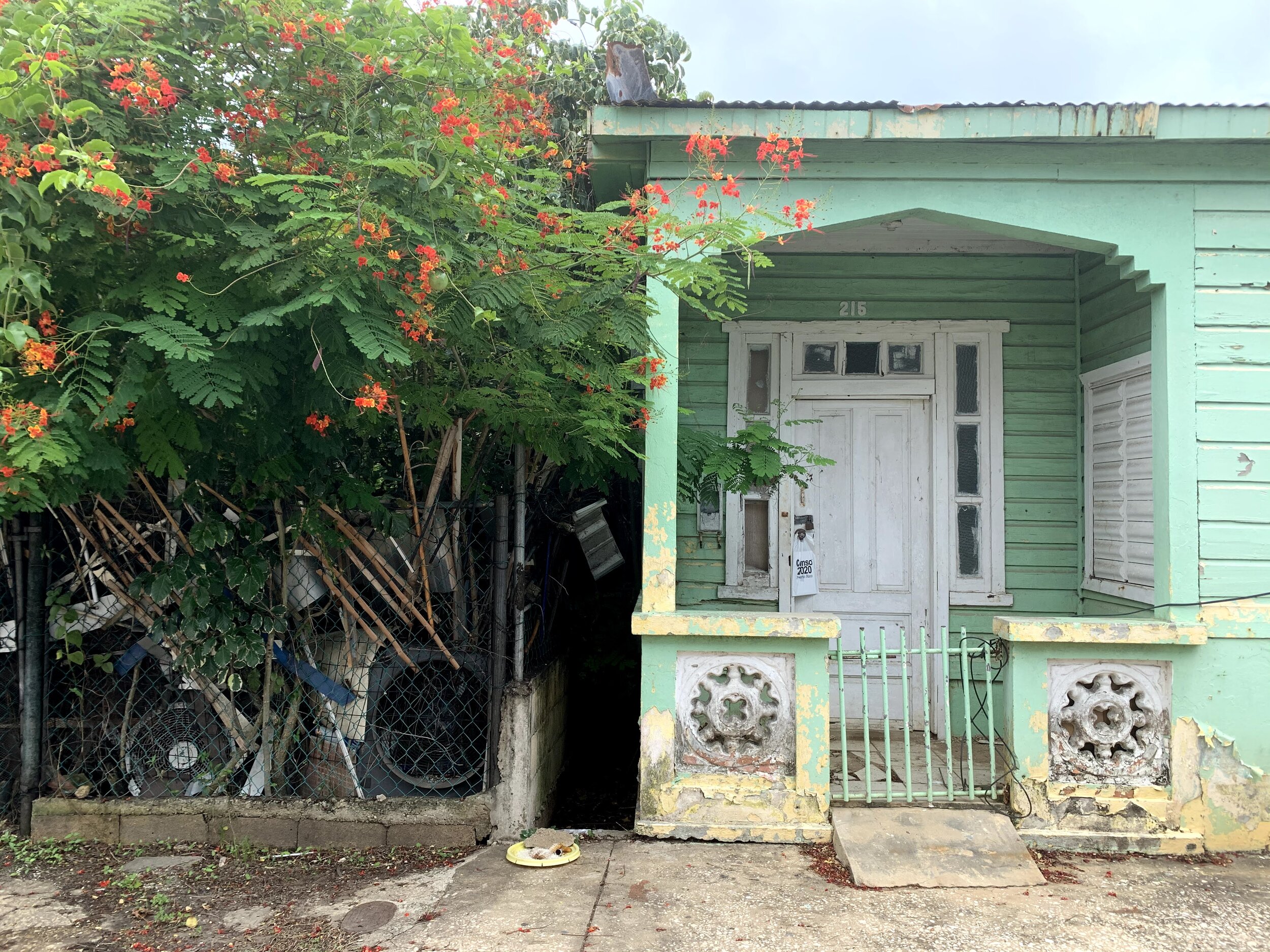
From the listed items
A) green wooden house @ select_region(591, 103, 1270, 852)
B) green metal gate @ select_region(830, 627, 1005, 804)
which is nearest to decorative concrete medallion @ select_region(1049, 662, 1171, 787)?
green wooden house @ select_region(591, 103, 1270, 852)

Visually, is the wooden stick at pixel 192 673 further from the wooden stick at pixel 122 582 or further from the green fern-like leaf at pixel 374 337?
the green fern-like leaf at pixel 374 337

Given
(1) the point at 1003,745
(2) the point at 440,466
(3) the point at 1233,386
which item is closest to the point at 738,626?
(1) the point at 1003,745

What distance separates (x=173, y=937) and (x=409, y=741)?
1333mm

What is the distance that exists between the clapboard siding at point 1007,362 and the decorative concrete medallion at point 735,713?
5.14 ft

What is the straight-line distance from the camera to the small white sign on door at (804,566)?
5.63 meters

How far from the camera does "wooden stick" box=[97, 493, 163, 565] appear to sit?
4.10 meters

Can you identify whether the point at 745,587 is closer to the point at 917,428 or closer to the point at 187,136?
the point at 917,428

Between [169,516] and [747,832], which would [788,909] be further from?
[169,516]

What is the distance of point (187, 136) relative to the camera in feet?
10.2

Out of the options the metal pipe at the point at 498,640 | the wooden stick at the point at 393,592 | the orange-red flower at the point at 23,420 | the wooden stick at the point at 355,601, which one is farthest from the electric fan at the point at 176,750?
the orange-red flower at the point at 23,420

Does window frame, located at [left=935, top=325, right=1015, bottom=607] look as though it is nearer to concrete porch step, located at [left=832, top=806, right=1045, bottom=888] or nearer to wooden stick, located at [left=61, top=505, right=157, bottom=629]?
concrete porch step, located at [left=832, top=806, right=1045, bottom=888]

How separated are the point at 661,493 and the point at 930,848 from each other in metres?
2.06

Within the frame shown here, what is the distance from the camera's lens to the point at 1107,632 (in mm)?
4020

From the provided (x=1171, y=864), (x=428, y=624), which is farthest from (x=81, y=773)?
(x=1171, y=864)
